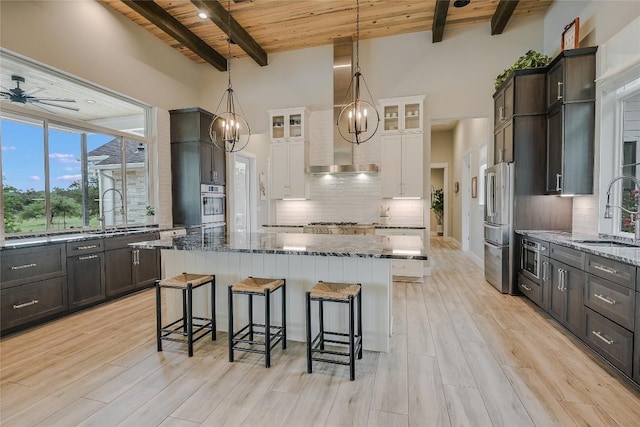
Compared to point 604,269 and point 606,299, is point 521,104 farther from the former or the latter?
point 606,299

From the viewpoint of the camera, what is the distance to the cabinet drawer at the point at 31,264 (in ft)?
10.2

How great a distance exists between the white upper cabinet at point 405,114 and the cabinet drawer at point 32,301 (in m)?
4.91

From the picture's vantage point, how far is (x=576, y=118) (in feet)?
11.7

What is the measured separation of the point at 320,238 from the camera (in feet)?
10.5

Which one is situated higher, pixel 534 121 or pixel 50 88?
pixel 50 88

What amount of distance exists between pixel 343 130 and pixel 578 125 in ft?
10.5

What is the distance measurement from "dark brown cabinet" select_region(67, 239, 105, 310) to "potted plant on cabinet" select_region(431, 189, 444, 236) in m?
9.67

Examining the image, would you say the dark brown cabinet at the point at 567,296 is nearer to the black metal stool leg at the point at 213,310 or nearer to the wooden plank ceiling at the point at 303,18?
the black metal stool leg at the point at 213,310

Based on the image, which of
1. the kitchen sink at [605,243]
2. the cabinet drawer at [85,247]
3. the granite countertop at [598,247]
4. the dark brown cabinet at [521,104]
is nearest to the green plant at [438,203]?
the dark brown cabinet at [521,104]

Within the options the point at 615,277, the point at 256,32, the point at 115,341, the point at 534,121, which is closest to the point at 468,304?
the point at 615,277

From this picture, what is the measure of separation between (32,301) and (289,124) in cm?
425

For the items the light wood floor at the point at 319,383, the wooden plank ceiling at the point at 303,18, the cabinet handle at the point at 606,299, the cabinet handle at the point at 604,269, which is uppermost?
the wooden plank ceiling at the point at 303,18

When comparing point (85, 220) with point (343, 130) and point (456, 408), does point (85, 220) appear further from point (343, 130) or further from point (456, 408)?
point (456, 408)

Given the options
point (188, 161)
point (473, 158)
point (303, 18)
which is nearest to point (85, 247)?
point (188, 161)
